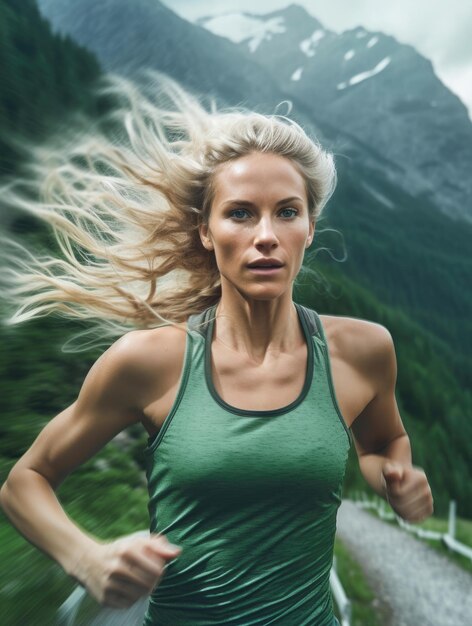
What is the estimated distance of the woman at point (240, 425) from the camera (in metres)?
1.97

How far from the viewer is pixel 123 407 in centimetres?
212

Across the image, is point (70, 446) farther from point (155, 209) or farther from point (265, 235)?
point (155, 209)

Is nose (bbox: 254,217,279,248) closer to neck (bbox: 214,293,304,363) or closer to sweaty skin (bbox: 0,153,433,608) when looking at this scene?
sweaty skin (bbox: 0,153,433,608)

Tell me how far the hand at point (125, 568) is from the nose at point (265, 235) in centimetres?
84

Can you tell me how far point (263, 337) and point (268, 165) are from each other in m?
0.50

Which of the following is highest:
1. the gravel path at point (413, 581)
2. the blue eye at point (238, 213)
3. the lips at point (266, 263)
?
the blue eye at point (238, 213)

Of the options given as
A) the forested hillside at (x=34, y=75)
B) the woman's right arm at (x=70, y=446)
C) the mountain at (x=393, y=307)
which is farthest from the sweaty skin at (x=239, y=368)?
the forested hillside at (x=34, y=75)

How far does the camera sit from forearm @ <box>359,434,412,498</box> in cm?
250

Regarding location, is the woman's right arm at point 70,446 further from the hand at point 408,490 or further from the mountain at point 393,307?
the mountain at point 393,307

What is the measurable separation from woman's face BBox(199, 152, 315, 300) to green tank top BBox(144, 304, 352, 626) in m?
0.31

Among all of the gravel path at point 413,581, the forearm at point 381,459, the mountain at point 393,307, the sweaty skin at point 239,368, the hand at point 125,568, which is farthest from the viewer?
the gravel path at point 413,581

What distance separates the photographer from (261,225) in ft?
7.20

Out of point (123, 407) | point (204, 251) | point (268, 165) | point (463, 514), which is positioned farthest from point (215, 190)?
point (463, 514)

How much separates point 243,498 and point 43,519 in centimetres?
51
